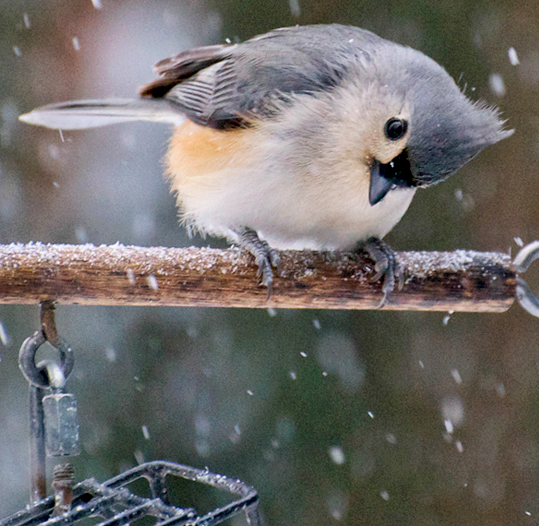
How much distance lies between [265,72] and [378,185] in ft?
2.16

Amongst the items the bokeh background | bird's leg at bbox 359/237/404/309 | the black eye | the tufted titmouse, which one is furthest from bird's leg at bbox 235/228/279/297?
the bokeh background

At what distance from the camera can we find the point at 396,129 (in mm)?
2117

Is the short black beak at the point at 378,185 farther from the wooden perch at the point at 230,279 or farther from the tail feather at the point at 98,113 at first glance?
the tail feather at the point at 98,113

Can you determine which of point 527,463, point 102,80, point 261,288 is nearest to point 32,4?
point 102,80

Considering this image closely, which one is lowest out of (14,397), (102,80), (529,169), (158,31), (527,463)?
(527,463)

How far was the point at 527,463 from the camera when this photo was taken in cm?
362

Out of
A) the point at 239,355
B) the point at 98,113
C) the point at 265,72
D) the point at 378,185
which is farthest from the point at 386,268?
the point at 239,355

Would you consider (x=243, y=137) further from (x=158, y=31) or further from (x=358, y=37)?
(x=158, y=31)

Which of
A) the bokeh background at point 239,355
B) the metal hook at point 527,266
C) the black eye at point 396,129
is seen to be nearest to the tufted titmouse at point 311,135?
the black eye at point 396,129

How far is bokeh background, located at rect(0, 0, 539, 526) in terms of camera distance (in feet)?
12.6

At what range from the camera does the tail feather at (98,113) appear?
2.68 meters

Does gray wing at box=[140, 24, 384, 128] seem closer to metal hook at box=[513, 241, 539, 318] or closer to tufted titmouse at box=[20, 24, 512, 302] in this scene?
tufted titmouse at box=[20, 24, 512, 302]

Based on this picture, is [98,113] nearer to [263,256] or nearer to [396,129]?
[263,256]

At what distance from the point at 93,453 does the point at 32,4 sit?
2.59 meters
